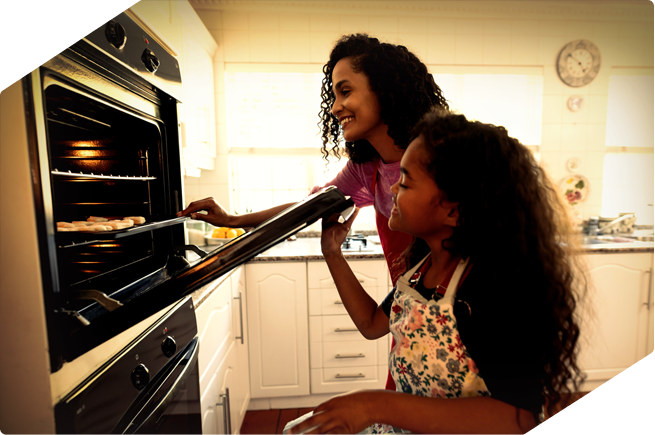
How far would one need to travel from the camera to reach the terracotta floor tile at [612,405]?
2027 mm

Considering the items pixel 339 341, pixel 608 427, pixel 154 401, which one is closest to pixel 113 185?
pixel 154 401

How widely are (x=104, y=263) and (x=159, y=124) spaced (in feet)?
1.32

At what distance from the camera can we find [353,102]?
3.36 feet

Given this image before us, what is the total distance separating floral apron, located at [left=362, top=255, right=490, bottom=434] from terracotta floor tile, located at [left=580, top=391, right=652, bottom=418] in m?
1.90

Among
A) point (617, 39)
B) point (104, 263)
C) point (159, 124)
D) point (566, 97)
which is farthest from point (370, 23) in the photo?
point (104, 263)

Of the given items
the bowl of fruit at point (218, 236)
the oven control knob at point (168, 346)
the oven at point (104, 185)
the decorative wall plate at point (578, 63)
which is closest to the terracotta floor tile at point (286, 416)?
the bowl of fruit at point (218, 236)

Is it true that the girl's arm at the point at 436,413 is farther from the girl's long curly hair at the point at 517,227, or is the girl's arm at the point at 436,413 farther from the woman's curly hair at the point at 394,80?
the woman's curly hair at the point at 394,80

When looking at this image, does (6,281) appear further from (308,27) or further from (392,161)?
(308,27)

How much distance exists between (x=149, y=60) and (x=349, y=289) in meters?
0.74

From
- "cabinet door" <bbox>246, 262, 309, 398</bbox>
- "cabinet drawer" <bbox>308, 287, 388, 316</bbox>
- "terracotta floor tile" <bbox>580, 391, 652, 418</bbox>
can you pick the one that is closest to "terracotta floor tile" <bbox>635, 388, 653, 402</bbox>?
"terracotta floor tile" <bbox>580, 391, 652, 418</bbox>

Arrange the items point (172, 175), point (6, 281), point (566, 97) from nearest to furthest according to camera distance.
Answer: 1. point (6, 281)
2. point (172, 175)
3. point (566, 97)

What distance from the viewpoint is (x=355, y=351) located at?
2.09 metres

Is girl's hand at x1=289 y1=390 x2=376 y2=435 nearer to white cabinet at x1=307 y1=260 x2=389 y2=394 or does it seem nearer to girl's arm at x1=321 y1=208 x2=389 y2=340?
girl's arm at x1=321 y1=208 x2=389 y2=340

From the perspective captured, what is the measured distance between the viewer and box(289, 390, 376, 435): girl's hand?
1.60 feet
